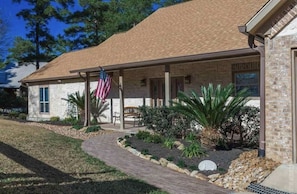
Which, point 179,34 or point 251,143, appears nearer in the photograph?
point 251,143

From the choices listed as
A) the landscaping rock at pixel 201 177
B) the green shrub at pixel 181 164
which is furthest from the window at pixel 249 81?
the landscaping rock at pixel 201 177

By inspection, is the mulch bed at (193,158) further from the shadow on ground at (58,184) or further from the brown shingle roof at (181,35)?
the brown shingle roof at (181,35)

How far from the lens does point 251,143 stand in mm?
10719

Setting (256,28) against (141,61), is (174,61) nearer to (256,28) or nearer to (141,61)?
(141,61)

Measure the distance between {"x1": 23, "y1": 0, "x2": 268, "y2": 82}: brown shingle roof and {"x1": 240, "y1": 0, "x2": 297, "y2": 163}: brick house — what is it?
386cm

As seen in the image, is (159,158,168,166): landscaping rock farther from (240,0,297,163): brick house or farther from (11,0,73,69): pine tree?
(11,0,73,69): pine tree

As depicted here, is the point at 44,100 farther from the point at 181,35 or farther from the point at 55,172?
the point at 55,172

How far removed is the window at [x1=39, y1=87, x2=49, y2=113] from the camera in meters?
25.3

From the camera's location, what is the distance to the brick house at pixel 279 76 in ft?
25.5

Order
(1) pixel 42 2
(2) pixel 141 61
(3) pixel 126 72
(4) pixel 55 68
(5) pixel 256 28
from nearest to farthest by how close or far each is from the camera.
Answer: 1. (5) pixel 256 28
2. (2) pixel 141 61
3. (3) pixel 126 72
4. (4) pixel 55 68
5. (1) pixel 42 2

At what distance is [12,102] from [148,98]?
22836 millimetres

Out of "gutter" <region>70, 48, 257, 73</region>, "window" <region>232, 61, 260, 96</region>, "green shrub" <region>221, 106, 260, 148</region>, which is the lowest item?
"green shrub" <region>221, 106, 260, 148</region>

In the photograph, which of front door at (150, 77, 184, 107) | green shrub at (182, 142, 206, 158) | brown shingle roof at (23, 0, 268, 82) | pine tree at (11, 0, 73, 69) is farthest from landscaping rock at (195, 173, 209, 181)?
pine tree at (11, 0, 73, 69)

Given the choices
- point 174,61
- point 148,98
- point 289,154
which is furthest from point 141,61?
point 289,154
